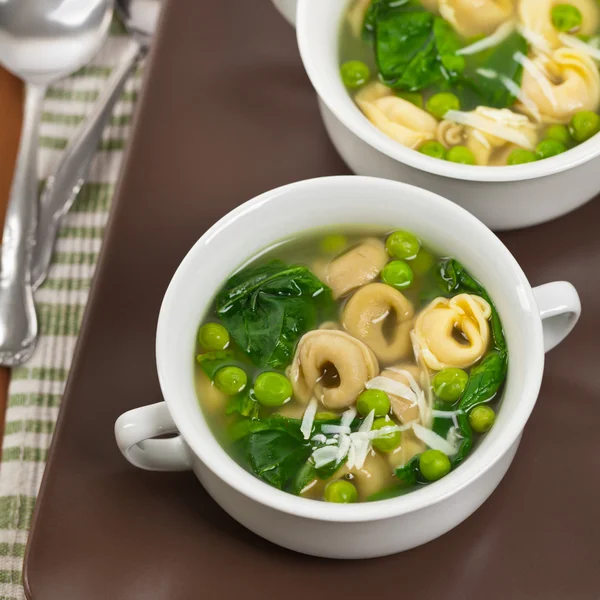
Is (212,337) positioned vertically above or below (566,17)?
below

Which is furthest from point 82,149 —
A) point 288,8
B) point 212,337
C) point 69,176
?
point 212,337

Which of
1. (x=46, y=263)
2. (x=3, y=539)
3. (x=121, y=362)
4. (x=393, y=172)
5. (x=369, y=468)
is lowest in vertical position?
(x=3, y=539)

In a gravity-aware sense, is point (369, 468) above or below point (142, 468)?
above

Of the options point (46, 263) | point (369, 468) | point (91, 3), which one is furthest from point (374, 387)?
point (91, 3)

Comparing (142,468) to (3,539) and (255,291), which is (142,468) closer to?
(255,291)

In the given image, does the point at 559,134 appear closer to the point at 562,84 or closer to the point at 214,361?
the point at 562,84

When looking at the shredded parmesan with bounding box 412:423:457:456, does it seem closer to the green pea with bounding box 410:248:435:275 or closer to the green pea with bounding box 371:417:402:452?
the green pea with bounding box 371:417:402:452

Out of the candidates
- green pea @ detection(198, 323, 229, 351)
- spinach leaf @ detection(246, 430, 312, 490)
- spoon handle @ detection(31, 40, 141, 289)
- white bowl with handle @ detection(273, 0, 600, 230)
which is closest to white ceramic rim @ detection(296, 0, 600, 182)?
white bowl with handle @ detection(273, 0, 600, 230)
